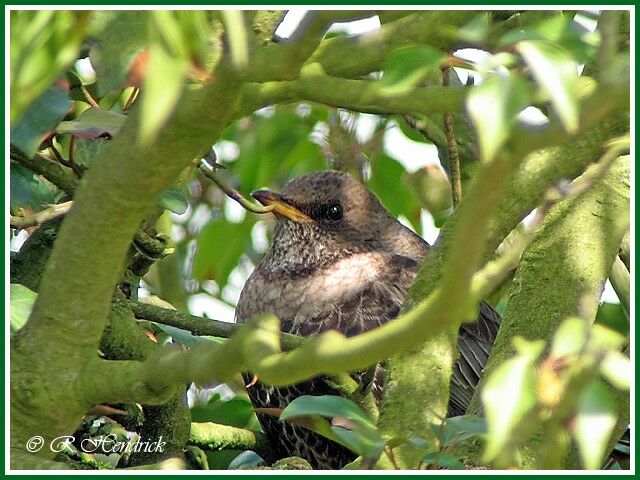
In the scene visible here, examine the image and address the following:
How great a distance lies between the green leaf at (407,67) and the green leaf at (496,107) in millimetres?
126

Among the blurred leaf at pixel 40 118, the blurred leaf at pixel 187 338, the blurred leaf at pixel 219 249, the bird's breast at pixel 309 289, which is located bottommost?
the bird's breast at pixel 309 289

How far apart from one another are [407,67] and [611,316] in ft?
6.34

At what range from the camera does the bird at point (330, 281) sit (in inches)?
137

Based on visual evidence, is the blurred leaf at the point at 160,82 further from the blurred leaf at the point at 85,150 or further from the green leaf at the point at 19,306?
the blurred leaf at the point at 85,150

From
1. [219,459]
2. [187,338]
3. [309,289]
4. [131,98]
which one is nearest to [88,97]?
[131,98]

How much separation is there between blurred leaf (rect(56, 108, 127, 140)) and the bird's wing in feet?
5.24

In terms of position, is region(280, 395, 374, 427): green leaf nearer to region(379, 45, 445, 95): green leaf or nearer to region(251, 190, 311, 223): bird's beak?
region(379, 45, 445, 95): green leaf

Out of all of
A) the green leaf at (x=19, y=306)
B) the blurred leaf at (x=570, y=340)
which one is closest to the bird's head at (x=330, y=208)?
the green leaf at (x=19, y=306)

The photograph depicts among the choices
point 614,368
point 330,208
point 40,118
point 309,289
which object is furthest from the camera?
point 330,208

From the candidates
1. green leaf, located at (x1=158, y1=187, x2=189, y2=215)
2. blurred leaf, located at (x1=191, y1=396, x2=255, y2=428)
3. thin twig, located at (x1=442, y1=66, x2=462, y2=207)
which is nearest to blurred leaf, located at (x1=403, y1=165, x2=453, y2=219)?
thin twig, located at (x1=442, y1=66, x2=462, y2=207)

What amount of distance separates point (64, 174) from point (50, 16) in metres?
1.43

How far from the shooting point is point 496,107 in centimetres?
100

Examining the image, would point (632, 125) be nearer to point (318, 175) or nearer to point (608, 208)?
point (608, 208)

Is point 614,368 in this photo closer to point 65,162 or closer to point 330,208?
point 65,162
